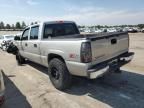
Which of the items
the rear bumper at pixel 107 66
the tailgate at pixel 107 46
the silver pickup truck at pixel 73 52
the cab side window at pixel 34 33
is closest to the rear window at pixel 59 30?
the silver pickup truck at pixel 73 52

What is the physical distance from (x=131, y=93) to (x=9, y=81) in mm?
4155

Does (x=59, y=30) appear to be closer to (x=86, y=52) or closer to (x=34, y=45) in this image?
(x=34, y=45)

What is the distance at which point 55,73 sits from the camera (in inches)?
231

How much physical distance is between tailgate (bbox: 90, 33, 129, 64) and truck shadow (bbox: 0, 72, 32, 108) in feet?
6.81

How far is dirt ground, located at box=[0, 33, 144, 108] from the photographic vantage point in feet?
15.3

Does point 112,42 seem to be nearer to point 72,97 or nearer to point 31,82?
point 72,97

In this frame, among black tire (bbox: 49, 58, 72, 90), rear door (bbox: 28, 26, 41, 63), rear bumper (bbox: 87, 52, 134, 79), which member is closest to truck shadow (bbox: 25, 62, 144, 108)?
black tire (bbox: 49, 58, 72, 90)

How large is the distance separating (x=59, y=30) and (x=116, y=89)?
2.92m

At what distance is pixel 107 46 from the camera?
502cm

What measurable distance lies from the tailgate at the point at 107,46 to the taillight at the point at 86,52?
0.36ft

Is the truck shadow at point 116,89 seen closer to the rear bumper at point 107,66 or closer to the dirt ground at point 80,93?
the dirt ground at point 80,93

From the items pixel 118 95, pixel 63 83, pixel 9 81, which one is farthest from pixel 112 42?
pixel 9 81

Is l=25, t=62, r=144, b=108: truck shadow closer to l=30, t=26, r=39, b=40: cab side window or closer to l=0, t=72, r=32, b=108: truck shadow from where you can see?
l=0, t=72, r=32, b=108: truck shadow

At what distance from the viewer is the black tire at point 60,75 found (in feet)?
17.6
